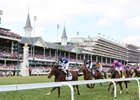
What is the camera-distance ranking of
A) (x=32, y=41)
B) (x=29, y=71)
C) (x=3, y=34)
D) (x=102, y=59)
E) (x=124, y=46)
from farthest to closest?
(x=124, y=46), (x=102, y=59), (x=32, y=41), (x=3, y=34), (x=29, y=71)

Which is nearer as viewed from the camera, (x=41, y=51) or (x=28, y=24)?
(x=41, y=51)

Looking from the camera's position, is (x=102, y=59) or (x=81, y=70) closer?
(x=81, y=70)

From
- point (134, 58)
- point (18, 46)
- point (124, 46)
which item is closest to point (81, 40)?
point (124, 46)

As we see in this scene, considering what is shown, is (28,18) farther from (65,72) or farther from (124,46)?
(65,72)

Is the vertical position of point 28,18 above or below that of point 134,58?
above

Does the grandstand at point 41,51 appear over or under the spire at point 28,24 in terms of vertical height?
under

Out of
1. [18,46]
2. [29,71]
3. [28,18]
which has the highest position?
[28,18]

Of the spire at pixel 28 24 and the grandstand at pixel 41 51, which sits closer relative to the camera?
the grandstand at pixel 41 51

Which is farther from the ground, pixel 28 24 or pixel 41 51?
pixel 28 24

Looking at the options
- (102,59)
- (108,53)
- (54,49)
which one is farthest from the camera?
(108,53)

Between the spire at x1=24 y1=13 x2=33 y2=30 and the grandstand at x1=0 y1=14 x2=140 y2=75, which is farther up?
the spire at x1=24 y1=13 x2=33 y2=30

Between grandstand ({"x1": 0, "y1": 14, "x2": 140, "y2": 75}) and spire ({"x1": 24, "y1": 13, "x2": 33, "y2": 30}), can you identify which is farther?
spire ({"x1": 24, "y1": 13, "x2": 33, "y2": 30})

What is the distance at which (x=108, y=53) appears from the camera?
143 m

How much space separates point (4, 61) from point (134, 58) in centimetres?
14016
